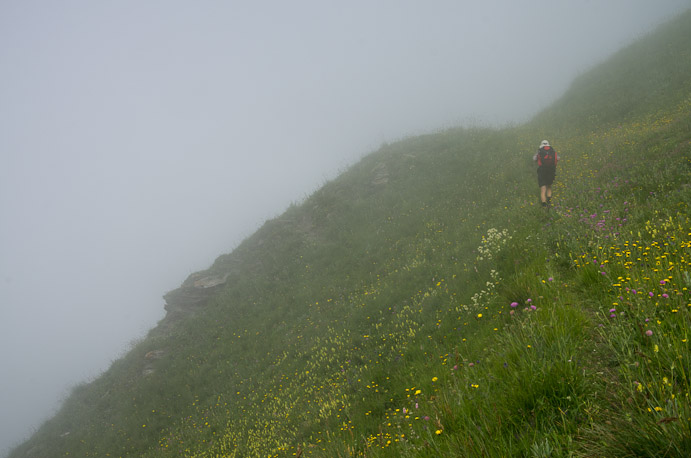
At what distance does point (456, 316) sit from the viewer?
6.74 m

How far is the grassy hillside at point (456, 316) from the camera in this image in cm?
234

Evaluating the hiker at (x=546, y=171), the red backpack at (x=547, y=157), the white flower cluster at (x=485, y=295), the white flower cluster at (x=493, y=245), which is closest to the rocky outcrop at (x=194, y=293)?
the white flower cluster at (x=493, y=245)

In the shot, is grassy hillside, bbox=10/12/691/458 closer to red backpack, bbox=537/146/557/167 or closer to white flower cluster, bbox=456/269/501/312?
white flower cluster, bbox=456/269/501/312

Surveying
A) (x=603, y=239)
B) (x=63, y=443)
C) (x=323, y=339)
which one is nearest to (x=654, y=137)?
(x=603, y=239)

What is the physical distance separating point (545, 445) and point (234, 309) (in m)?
16.3

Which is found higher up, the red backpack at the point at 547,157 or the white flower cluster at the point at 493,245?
the red backpack at the point at 547,157

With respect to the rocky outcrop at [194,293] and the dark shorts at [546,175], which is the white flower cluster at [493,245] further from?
the rocky outcrop at [194,293]

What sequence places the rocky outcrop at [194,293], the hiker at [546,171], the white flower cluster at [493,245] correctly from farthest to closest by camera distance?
1. the rocky outcrop at [194,293]
2. the hiker at [546,171]
3. the white flower cluster at [493,245]

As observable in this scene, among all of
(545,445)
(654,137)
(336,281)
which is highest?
(545,445)

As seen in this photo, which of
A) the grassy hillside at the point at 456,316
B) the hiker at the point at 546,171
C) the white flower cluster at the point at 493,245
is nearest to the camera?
the grassy hillside at the point at 456,316

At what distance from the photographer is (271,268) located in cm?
1839

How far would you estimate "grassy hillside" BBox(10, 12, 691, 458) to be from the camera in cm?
234

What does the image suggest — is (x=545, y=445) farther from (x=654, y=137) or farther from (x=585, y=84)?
(x=585, y=84)

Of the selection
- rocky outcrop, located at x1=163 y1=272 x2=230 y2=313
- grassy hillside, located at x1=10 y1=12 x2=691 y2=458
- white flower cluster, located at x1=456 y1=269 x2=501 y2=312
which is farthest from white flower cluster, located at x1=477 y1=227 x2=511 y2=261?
rocky outcrop, located at x1=163 y1=272 x2=230 y2=313
